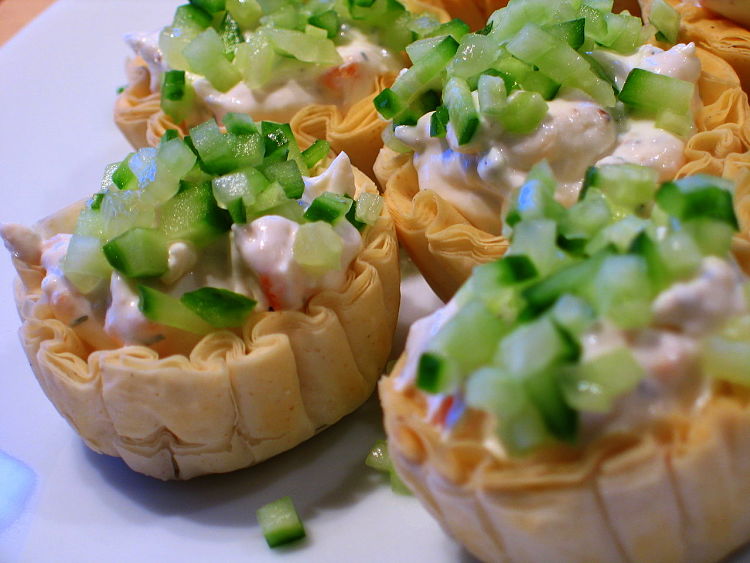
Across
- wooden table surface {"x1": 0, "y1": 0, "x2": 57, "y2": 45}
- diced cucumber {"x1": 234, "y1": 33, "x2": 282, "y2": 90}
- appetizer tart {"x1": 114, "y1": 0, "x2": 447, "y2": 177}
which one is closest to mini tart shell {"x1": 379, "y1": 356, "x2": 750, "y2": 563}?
appetizer tart {"x1": 114, "y1": 0, "x2": 447, "y2": 177}

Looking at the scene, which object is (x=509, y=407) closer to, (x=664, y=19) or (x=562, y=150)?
(x=562, y=150)

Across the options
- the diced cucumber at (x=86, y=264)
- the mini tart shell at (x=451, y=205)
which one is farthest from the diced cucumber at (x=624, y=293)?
the diced cucumber at (x=86, y=264)

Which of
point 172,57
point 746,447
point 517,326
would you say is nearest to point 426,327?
point 517,326

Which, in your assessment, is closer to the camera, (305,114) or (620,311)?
(620,311)

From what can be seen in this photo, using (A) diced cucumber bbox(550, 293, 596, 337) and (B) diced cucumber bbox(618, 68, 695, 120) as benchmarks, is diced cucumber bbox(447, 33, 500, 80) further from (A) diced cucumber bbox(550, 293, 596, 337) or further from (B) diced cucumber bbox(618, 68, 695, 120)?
(A) diced cucumber bbox(550, 293, 596, 337)

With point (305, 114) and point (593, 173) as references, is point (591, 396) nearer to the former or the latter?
point (593, 173)
